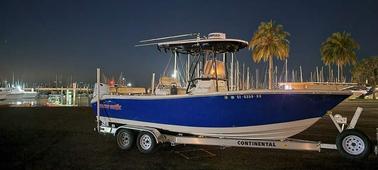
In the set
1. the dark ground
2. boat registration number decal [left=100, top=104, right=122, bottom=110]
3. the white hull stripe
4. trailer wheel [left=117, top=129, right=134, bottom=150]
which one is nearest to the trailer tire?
trailer wheel [left=117, top=129, right=134, bottom=150]

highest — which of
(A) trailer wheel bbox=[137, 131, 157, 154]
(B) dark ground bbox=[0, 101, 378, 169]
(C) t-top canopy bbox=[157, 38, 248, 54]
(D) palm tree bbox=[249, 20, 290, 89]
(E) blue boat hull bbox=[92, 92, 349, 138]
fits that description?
(D) palm tree bbox=[249, 20, 290, 89]

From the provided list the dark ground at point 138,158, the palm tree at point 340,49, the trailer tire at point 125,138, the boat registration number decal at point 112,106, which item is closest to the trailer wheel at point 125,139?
the trailer tire at point 125,138

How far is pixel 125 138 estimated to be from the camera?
33.1 feet

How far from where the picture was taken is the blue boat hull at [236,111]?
26.8 feet

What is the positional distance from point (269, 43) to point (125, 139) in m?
40.1

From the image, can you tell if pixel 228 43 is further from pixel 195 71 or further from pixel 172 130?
pixel 172 130

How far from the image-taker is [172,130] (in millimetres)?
9500

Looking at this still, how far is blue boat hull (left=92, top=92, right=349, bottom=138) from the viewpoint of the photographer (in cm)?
816

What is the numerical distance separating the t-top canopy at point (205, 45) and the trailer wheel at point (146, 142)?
2.97 m

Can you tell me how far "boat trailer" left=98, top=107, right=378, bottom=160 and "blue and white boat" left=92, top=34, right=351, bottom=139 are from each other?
234 mm

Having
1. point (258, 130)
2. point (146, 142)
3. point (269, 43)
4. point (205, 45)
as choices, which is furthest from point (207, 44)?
point (269, 43)

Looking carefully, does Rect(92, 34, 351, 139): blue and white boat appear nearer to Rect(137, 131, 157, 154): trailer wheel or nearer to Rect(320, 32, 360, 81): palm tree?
Rect(137, 131, 157, 154): trailer wheel

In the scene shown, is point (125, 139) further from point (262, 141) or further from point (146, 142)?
point (262, 141)

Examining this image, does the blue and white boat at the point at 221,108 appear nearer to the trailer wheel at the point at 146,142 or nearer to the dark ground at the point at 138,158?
the trailer wheel at the point at 146,142
